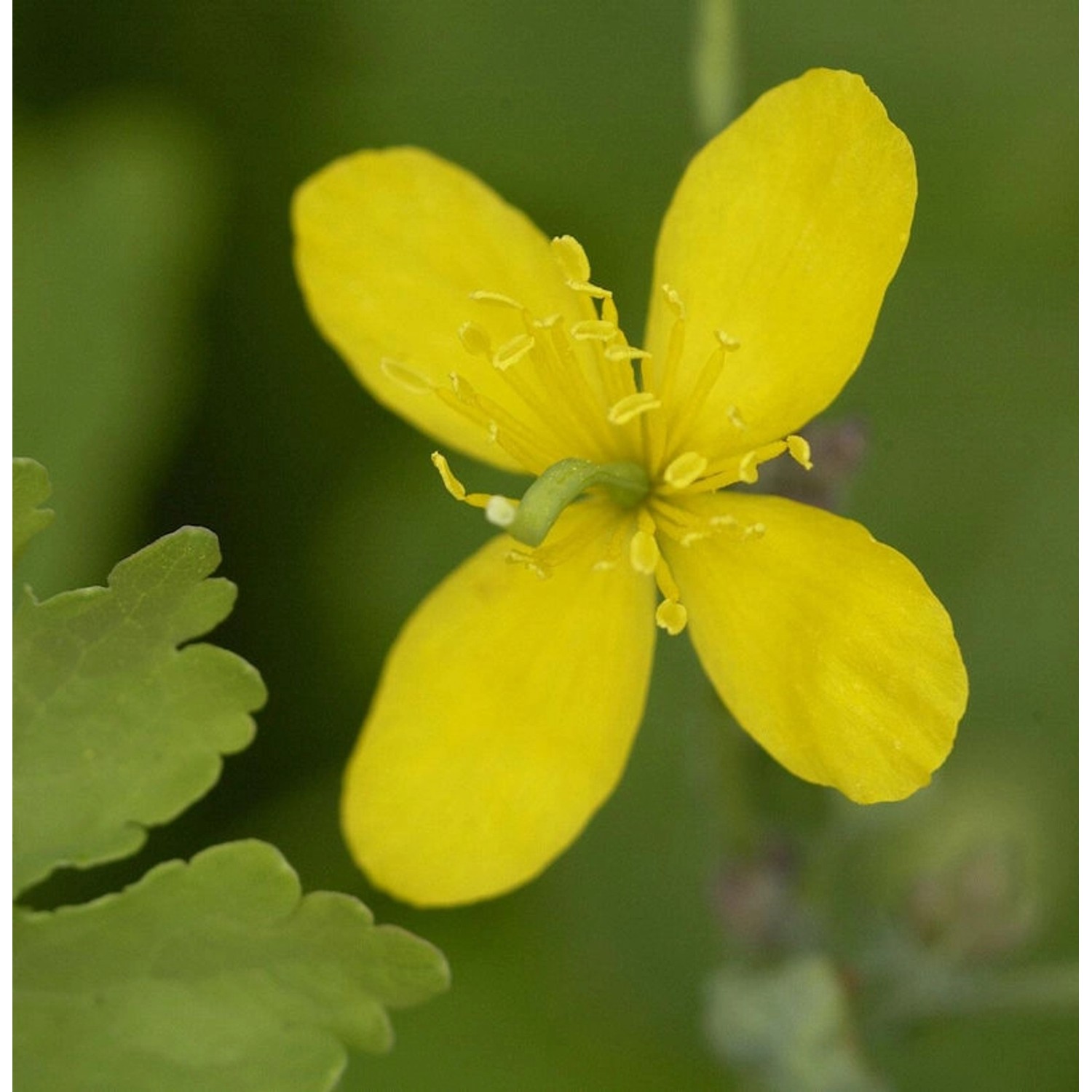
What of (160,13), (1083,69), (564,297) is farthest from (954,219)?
(160,13)

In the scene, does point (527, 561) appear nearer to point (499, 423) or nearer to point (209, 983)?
point (499, 423)

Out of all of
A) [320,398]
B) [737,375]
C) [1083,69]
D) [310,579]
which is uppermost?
[1083,69]

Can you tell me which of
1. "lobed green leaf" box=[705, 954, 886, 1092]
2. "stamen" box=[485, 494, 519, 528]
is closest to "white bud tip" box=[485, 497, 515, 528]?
"stamen" box=[485, 494, 519, 528]

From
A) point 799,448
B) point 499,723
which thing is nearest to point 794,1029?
point 499,723

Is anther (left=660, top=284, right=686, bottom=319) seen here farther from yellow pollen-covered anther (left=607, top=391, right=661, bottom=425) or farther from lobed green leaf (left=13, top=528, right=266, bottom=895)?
lobed green leaf (left=13, top=528, right=266, bottom=895)

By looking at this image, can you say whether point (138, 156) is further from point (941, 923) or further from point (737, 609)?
point (941, 923)

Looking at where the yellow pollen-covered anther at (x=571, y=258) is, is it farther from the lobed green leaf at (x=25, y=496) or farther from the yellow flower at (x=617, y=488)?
the lobed green leaf at (x=25, y=496)
